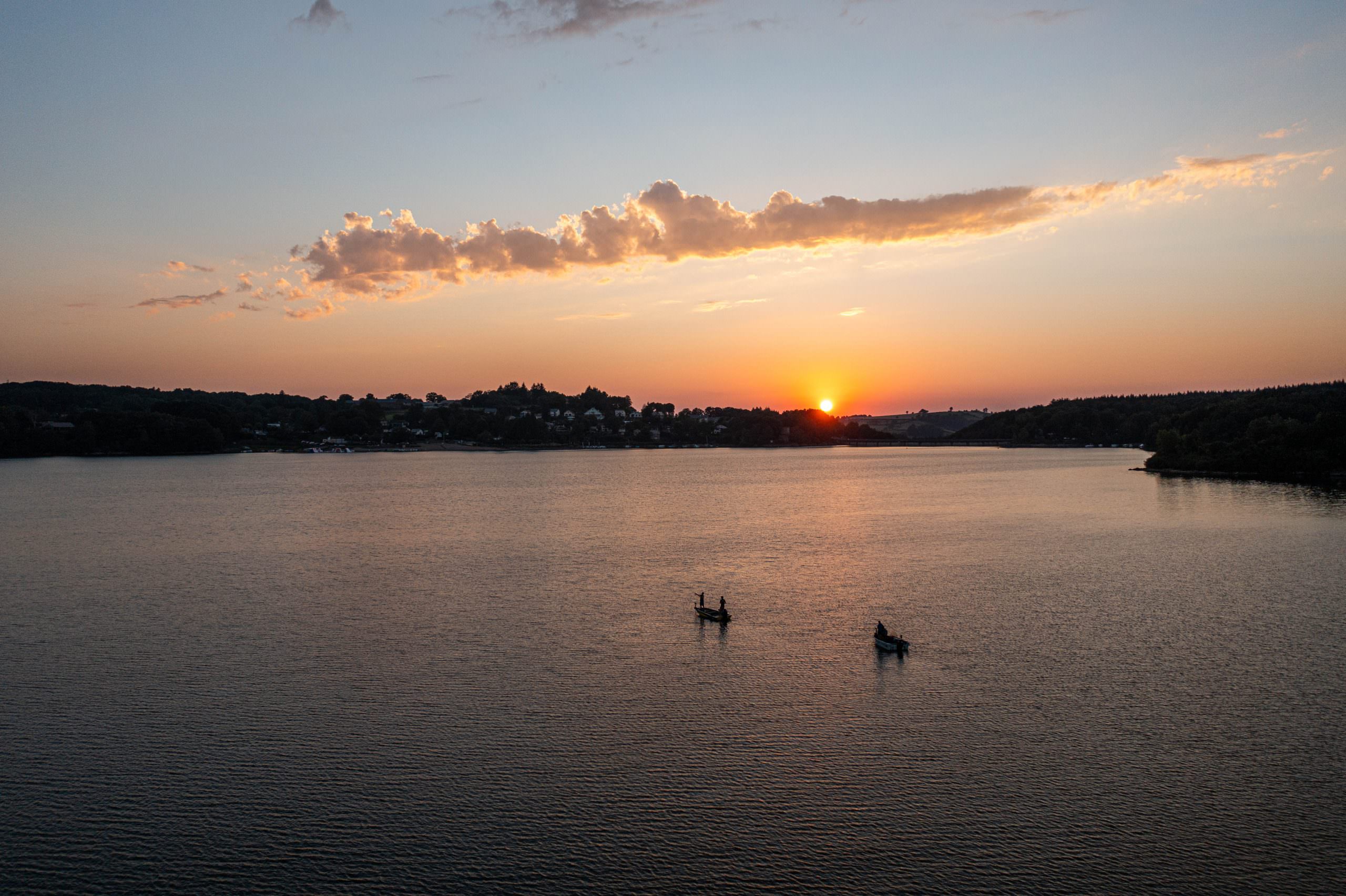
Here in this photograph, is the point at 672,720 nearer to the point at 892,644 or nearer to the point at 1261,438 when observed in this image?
the point at 892,644

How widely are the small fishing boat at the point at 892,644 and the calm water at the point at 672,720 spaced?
47 centimetres

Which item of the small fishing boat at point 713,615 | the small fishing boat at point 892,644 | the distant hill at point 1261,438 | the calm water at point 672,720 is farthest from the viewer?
the distant hill at point 1261,438

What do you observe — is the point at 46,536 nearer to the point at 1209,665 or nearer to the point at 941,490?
the point at 1209,665

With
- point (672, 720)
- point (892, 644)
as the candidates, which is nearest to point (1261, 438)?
point (892, 644)

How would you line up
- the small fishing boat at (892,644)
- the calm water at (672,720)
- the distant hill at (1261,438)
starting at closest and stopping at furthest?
the calm water at (672,720) → the small fishing boat at (892,644) → the distant hill at (1261,438)

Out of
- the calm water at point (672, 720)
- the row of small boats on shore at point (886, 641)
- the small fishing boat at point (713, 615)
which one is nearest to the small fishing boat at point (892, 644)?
the row of small boats on shore at point (886, 641)

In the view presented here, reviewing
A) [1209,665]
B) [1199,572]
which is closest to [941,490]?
[1199,572]

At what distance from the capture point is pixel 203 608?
3762 cm

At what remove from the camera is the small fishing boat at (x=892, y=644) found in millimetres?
30062

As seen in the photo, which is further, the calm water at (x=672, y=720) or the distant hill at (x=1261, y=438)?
the distant hill at (x=1261, y=438)

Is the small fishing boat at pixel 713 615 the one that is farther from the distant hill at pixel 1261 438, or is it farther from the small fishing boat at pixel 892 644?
the distant hill at pixel 1261 438

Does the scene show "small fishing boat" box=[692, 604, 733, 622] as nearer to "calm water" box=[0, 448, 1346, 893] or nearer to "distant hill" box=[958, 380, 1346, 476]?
"calm water" box=[0, 448, 1346, 893]

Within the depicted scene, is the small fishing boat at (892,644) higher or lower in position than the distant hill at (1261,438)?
lower

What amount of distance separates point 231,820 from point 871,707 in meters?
16.6
